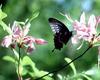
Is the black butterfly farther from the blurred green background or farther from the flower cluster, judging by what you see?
the blurred green background

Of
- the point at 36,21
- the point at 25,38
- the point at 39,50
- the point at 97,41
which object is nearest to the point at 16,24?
the point at 25,38

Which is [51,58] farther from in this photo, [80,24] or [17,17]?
[80,24]

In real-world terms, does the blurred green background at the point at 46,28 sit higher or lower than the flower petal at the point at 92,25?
higher

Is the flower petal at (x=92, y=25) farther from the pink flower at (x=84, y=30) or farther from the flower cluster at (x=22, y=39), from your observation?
the flower cluster at (x=22, y=39)

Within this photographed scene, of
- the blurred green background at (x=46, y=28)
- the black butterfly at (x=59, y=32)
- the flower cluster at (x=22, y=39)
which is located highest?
the blurred green background at (x=46, y=28)

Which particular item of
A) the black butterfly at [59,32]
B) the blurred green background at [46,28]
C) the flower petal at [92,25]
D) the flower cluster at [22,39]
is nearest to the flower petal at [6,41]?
the flower cluster at [22,39]

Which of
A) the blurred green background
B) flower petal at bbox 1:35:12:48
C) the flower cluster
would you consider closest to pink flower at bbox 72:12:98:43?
the flower cluster
